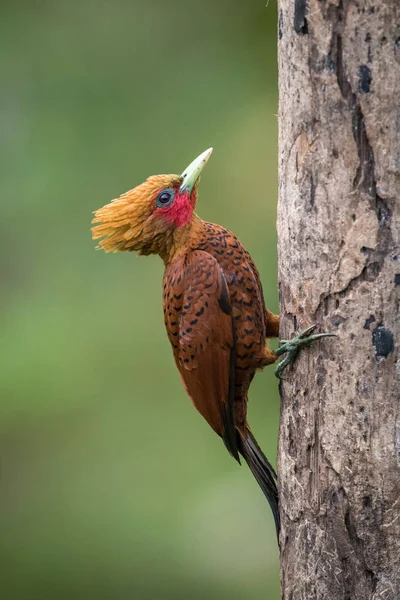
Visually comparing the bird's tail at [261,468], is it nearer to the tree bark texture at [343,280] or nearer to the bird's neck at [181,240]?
the tree bark texture at [343,280]

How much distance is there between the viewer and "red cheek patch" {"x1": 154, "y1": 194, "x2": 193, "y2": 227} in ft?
12.0

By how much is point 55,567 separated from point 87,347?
1.86m

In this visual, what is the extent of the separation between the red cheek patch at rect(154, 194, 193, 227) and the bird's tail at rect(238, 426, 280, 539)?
913 mm

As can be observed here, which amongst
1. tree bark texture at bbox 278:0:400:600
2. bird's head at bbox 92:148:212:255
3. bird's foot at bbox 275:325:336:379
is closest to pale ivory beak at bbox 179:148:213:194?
bird's head at bbox 92:148:212:255

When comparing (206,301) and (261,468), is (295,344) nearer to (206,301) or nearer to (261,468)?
(206,301)

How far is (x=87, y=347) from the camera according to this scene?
7.64m

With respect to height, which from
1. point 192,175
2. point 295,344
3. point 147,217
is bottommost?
point 295,344

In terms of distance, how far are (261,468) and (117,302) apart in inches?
168

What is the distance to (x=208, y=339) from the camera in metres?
3.44

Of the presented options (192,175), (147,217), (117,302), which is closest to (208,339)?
(147,217)

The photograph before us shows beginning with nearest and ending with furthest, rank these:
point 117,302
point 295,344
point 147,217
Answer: point 295,344
point 147,217
point 117,302

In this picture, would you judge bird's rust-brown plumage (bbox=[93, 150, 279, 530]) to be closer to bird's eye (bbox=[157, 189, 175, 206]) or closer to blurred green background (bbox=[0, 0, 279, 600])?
bird's eye (bbox=[157, 189, 175, 206])

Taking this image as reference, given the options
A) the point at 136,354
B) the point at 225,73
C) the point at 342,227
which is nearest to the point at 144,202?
the point at 342,227

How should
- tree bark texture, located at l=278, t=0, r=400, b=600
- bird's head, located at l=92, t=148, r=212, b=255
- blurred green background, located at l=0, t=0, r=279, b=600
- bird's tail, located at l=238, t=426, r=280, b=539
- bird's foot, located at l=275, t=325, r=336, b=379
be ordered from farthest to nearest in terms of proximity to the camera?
1. blurred green background, located at l=0, t=0, r=279, b=600
2. bird's head, located at l=92, t=148, r=212, b=255
3. bird's tail, located at l=238, t=426, r=280, b=539
4. bird's foot, located at l=275, t=325, r=336, b=379
5. tree bark texture, located at l=278, t=0, r=400, b=600
